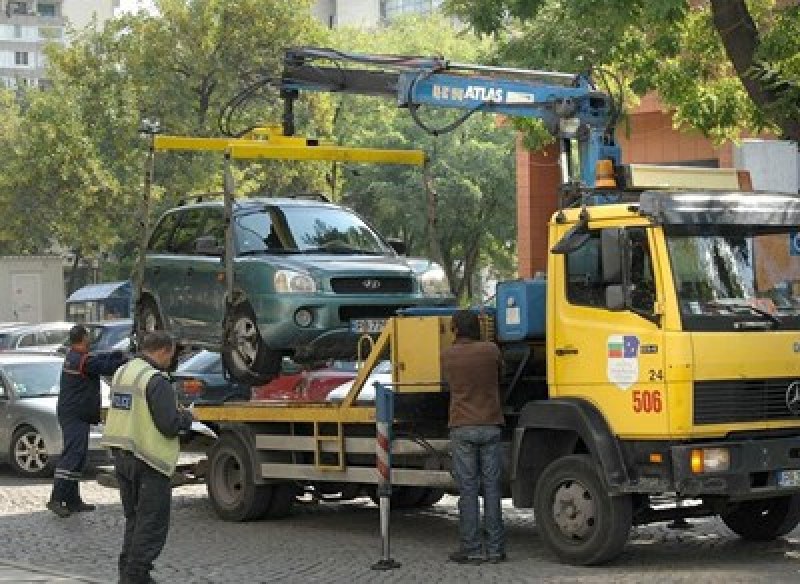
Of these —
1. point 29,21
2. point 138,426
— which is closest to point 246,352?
point 138,426

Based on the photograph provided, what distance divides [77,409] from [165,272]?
1571 mm

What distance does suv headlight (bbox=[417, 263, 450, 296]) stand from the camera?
14.1 meters

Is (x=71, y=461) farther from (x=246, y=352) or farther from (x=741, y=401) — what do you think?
(x=741, y=401)

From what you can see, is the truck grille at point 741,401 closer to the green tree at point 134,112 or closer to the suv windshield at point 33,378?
the suv windshield at point 33,378

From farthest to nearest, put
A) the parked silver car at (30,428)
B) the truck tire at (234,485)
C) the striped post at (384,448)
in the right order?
the parked silver car at (30,428), the truck tire at (234,485), the striped post at (384,448)

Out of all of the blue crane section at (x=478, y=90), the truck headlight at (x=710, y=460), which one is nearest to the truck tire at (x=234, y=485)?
the blue crane section at (x=478, y=90)

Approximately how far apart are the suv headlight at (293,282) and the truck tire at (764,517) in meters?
3.92

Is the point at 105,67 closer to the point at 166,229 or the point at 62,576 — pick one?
the point at 166,229

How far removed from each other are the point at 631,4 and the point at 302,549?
19.0 ft

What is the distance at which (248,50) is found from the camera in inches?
1517

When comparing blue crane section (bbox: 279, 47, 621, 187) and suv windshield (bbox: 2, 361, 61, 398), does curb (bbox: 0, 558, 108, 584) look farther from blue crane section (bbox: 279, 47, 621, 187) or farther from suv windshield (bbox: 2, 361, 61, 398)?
suv windshield (bbox: 2, 361, 61, 398)

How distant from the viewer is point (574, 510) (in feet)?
36.9

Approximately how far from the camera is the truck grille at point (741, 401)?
1070cm

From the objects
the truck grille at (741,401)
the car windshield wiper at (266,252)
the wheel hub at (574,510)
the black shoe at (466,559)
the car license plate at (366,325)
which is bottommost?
the black shoe at (466,559)
